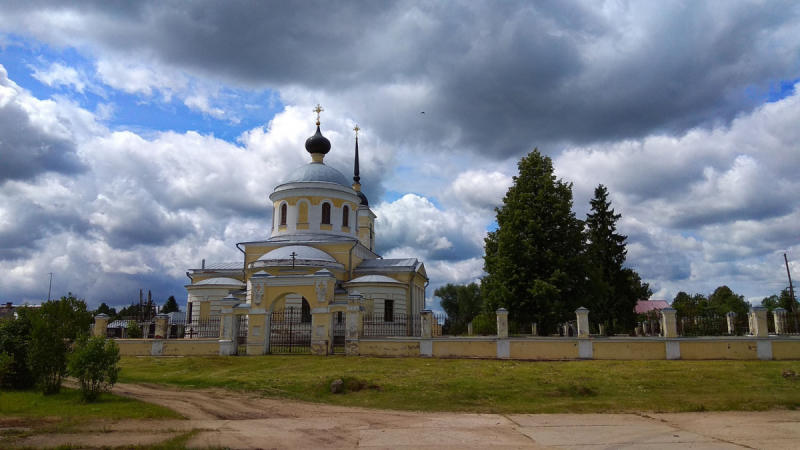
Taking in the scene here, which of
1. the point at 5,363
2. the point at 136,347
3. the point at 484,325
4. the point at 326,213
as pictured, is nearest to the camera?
the point at 5,363

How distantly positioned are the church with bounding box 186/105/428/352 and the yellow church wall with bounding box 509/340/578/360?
28.5 ft

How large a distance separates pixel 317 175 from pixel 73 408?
966 inches

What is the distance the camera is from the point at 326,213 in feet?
111

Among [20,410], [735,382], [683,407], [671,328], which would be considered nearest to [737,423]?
[683,407]

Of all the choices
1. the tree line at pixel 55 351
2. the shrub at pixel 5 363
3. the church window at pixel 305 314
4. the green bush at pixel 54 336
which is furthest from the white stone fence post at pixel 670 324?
the shrub at pixel 5 363

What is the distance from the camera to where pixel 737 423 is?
998 cm

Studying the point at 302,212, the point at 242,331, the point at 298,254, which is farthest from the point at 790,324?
the point at 302,212

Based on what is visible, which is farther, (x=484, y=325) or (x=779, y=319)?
(x=484, y=325)

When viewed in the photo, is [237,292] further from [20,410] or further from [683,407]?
[683,407]

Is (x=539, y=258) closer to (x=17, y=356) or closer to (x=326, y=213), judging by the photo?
(x=326, y=213)

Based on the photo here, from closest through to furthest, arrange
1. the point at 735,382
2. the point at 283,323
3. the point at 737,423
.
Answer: the point at 737,423 < the point at 735,382 < the point at 283,323

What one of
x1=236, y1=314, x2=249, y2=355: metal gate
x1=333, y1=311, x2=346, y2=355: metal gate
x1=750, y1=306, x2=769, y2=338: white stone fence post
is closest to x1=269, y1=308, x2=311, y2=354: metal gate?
x1=333, y1=311, x2=346, y2=355: metal gate

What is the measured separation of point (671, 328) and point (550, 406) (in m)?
10.5

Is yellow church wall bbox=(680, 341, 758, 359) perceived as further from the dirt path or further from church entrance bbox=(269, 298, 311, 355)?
church entrance bbox=(269, 298, 311, 355)
